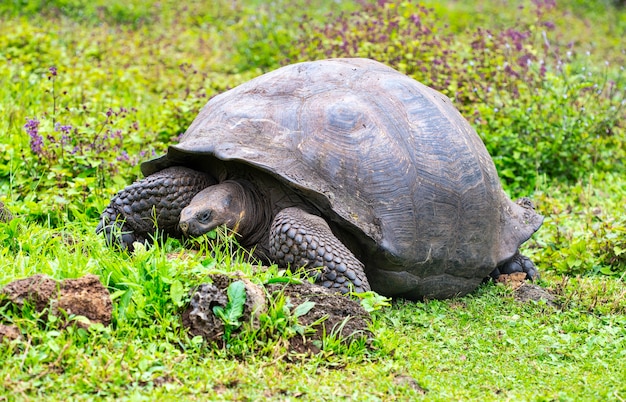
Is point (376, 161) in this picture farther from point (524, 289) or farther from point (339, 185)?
point (524, 289)

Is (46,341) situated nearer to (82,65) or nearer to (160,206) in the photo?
(160,206)

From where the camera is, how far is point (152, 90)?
9117 millimetres

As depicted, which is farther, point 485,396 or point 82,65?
point 82,65

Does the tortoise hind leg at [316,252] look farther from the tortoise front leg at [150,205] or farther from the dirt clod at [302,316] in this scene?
the tortoise front leg at [150,205]

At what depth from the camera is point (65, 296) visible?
3.40m

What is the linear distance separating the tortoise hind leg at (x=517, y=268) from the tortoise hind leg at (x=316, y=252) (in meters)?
1.46

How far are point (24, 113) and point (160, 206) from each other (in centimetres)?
301

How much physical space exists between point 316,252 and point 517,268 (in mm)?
1823

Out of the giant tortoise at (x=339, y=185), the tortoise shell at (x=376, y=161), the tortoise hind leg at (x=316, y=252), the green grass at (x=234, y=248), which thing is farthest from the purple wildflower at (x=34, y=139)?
the tortoise hind leg at (x=316, y=252)

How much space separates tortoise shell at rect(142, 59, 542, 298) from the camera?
171 inches

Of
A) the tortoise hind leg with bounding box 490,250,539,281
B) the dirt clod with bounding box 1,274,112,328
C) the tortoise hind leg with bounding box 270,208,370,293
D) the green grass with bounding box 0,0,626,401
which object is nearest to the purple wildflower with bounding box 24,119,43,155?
the green grass with bounding box 0,0,626,401

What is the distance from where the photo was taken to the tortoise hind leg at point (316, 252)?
13.7 ft

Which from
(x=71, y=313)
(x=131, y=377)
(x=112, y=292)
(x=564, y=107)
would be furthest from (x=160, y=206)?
(x=564, y=107)

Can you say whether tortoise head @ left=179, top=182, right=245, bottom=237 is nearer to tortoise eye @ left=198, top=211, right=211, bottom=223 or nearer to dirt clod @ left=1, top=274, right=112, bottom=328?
tortoise eye @ left=198, top=211, right=211, bottom=223
